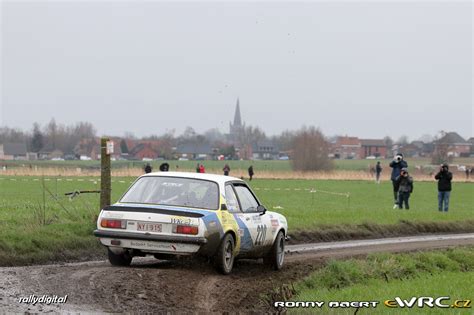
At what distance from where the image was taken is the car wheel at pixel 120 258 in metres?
11.7

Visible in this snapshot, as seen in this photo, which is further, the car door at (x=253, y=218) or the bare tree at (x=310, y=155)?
the bare tree at (x=310, y=155)

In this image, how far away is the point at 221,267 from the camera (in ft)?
37.9

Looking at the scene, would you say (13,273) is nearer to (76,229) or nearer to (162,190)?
(162,190)

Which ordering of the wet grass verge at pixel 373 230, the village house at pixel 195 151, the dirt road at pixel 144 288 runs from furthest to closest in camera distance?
the village house at pixel 195 151 < the wet grass verge at pixel 373 230 < the dirt road at pixel 144 288

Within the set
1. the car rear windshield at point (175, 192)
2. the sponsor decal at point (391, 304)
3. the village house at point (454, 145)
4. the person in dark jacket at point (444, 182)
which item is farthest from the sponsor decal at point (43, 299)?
the village house at point (454, 145)

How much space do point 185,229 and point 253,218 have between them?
77.8 inches

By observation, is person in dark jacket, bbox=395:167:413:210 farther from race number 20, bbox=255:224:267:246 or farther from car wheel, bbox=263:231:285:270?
race number 20, bbox=255:224:267:246

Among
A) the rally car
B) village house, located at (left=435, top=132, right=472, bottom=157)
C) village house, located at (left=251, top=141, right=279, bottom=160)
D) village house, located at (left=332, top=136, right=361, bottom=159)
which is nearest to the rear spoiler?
the rally car

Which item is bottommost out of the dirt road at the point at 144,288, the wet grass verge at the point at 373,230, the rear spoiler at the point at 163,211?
the wet grass verge at the point at 373,230

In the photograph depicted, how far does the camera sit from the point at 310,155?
92.2 m

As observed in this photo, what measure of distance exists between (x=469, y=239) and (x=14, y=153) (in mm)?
109155

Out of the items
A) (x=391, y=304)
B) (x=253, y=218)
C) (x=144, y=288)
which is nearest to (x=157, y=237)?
(x=144, y=288)

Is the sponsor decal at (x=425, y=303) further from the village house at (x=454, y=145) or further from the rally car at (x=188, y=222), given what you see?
the village house at (x=454, y=145)

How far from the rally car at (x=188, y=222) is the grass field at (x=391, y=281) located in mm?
1151
